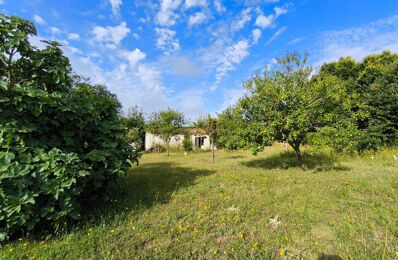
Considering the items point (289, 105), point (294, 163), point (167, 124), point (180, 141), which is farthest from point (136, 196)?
point (180, 141)

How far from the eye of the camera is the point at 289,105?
8.76 metres

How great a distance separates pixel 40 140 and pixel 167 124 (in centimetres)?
1908

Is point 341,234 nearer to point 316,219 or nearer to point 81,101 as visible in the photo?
point 316,219

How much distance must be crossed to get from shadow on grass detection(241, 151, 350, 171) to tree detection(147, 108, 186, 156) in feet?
37.5

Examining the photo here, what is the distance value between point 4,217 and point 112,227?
1414 mm

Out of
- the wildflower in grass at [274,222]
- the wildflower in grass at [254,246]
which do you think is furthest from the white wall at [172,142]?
the wildflower in grass at [254,246]

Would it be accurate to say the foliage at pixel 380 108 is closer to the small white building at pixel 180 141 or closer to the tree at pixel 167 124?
the tree at pixel 167 124

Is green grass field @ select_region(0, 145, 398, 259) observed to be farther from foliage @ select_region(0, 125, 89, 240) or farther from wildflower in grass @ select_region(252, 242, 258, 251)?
foliage @ select_region(0, 125, 89, 240)

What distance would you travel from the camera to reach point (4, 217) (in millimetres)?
2873

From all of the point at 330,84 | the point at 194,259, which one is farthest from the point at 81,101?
the point at 330,84

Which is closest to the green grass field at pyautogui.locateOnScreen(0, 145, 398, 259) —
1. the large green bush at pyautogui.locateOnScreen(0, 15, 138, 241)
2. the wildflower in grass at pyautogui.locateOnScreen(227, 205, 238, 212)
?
the wildflower in grass at pyautogui.locateOnScreen(227, 205, 238, 212)

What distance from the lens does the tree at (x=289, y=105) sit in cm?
838

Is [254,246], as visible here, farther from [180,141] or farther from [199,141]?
[199,141]

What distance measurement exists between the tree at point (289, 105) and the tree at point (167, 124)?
44.9ft
